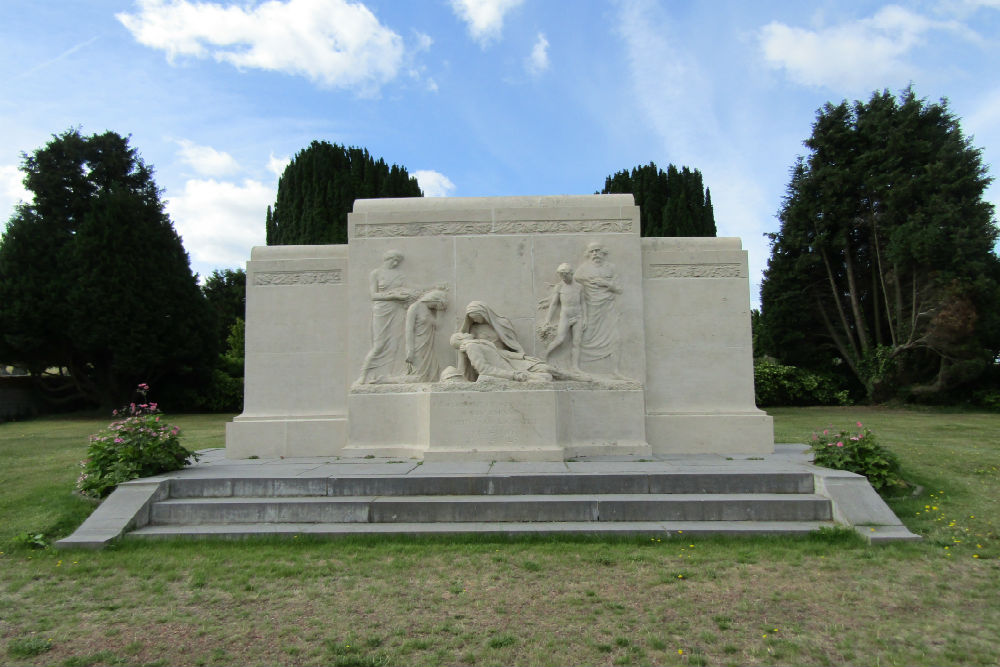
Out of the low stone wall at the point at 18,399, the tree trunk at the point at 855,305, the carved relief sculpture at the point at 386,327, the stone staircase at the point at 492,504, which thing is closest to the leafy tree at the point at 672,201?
the tree trunk at the point at 855,305

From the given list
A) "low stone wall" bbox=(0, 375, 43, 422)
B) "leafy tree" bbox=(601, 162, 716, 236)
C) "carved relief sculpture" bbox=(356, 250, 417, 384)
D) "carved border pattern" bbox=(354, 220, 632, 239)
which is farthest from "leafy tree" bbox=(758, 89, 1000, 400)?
"low stone wall" bbox=(0, 375, 43, 422)

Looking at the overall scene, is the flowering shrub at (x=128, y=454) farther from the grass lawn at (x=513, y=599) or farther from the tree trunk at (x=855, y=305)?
the tree trunk at (x=855, y=305)

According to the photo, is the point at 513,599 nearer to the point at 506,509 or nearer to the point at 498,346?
the point at 506,509

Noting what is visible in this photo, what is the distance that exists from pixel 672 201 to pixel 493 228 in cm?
2101

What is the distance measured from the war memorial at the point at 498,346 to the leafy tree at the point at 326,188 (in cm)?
1874

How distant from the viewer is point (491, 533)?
5922 millimetres

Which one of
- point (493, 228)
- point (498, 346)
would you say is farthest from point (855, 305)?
point (498, 346)

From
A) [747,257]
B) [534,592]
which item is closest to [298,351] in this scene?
[534,592]

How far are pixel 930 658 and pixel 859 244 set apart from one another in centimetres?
2362

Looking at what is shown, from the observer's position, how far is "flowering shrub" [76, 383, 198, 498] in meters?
7.11

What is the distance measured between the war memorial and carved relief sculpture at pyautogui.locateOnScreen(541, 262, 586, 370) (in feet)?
0.08

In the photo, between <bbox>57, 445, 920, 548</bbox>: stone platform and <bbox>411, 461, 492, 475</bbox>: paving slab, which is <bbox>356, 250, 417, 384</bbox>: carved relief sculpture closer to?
<bbox>411, 461, 492, 475</bbox>: paving slab

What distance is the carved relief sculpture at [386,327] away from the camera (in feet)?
31.4

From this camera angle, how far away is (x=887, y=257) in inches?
840
